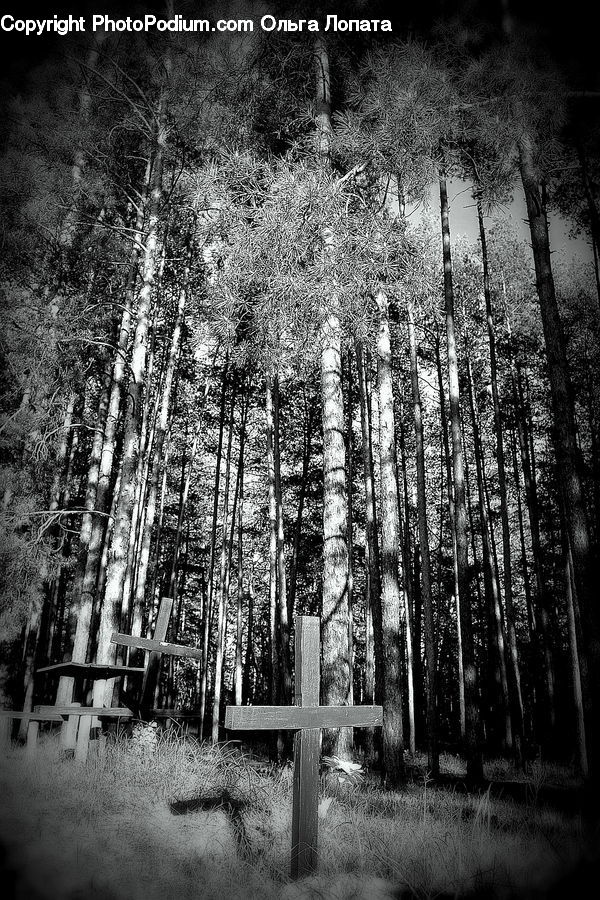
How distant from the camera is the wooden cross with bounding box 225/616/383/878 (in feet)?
9.14

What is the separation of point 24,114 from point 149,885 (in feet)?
31.9

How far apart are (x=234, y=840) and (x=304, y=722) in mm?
1118

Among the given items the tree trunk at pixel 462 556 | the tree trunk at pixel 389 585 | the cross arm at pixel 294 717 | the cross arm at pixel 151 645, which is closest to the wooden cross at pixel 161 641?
the cross arm at pixel 151 645

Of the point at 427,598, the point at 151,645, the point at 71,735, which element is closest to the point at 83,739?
the point at 71,735

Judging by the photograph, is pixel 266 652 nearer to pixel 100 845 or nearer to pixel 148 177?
pixel 148 177

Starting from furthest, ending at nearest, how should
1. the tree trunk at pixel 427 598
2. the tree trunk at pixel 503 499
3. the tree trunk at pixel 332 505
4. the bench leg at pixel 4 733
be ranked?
the tree trunk at pixel 503 499
the tree trunk at pixel 427 598
the bench leg at pixel 4 733
the tree trunk at pixel 332 505

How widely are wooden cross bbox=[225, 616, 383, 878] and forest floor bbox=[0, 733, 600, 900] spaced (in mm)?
177

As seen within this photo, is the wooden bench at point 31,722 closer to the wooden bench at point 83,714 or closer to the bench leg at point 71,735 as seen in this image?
the wooden bench at point 83,714

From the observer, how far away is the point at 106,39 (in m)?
8.10

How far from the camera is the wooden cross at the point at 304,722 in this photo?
2.79 meters

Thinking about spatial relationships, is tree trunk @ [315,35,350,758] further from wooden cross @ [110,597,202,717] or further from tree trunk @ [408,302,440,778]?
tree trunk @ [408,302,440,778]

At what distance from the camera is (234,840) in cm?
341

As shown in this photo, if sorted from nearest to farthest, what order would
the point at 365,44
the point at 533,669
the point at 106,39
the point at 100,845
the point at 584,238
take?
1. the point at 100,845
2. the point at 365,44
3. the point at 106,39
4. the point at 584,238
5. the point at 533,669

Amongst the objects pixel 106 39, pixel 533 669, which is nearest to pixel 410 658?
pixel 533 669
